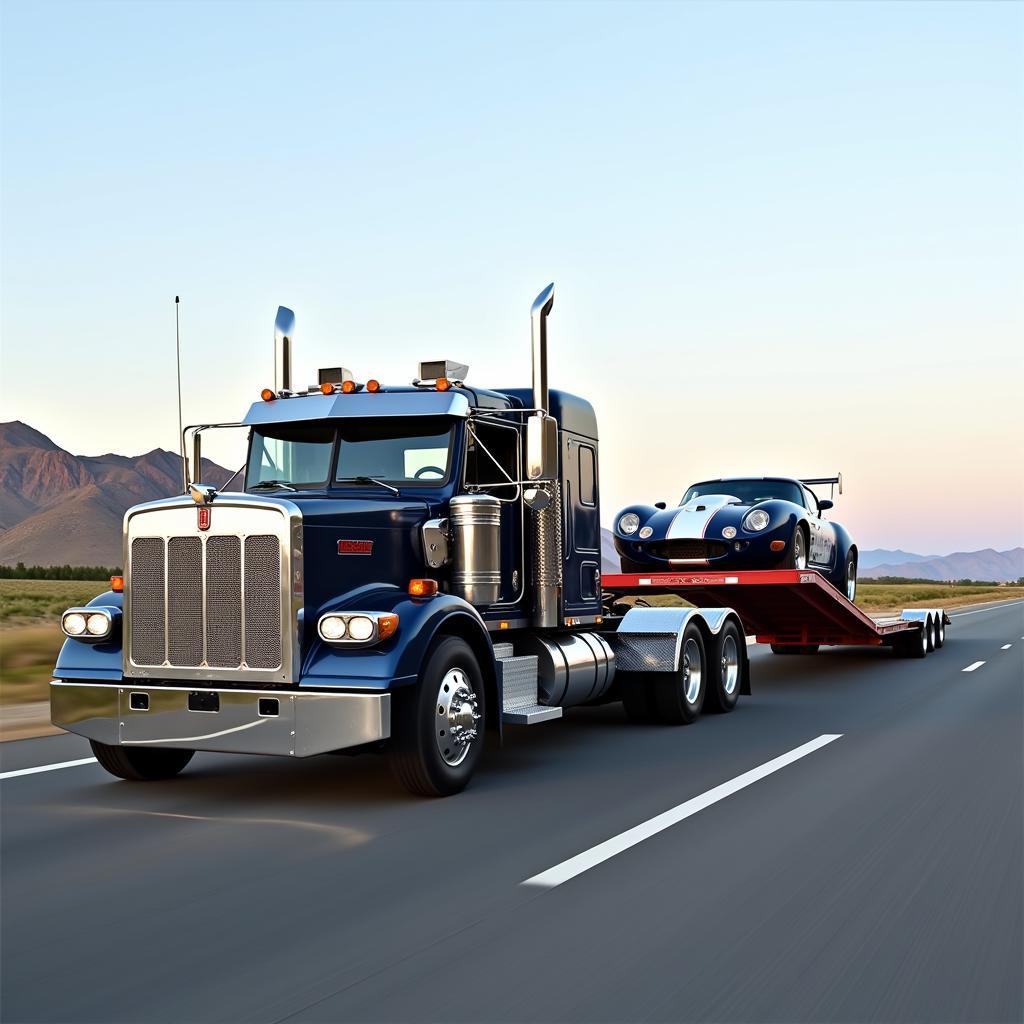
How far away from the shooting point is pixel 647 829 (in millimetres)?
6961

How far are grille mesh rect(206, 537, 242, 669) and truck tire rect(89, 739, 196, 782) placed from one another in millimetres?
1135

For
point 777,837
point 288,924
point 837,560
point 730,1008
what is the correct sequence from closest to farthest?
point 730,1008, point 288,924, point 777,837, point 837,560

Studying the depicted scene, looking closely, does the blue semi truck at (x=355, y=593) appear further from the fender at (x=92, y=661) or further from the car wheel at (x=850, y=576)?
the car wheel at (x=850, y=576)

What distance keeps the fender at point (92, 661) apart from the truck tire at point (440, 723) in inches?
71.9

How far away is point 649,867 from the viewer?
20.0ft

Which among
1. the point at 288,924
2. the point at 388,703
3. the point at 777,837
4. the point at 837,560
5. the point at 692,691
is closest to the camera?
the point at 288,924

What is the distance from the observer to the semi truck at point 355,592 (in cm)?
757

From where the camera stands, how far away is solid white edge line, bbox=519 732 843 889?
5930mm

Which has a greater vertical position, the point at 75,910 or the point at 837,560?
the point at 837,560

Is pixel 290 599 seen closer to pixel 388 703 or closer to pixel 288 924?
pixel 388 703

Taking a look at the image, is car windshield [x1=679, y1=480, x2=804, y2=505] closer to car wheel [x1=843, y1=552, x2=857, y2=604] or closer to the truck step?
car wheel [x1=843, y1=552, x2=857, y2=604]

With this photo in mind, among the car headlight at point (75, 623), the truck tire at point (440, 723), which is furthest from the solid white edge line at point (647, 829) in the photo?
the car headlight at point (75, 623)

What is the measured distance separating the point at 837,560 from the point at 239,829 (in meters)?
13.2

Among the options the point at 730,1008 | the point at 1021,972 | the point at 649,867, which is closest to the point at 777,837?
the point at 649,867
